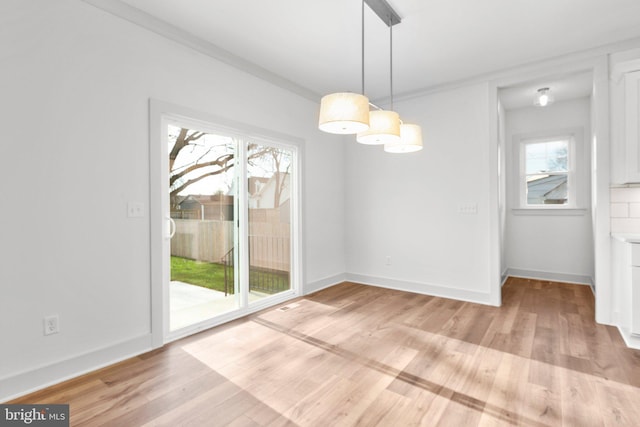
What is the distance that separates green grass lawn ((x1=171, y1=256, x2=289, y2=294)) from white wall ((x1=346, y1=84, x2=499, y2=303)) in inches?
59.3

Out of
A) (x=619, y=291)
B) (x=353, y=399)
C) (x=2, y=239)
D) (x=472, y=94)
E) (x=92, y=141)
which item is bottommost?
(x=353, y=399)

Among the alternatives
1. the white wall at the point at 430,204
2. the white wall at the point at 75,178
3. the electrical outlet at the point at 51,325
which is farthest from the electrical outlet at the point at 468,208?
the electrical outlet at the point at 51,325

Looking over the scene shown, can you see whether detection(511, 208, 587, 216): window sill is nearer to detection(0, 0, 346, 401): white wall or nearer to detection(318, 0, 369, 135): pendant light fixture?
detection(318, 0, 369, 135): pendant light fixture

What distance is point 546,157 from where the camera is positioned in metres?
5.05

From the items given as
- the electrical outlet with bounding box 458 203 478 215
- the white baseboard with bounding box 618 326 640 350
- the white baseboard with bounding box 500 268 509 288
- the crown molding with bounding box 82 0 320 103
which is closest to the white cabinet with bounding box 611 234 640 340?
the white baseboard with bounding box 618 326 640 350

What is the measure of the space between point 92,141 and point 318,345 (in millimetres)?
2338

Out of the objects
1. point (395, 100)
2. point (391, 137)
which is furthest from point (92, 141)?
point (395, 100)

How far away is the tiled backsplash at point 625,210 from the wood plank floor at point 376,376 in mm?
992

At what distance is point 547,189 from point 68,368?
20.2ft

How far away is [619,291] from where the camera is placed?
3.02m

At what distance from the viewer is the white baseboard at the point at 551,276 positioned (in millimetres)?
4719

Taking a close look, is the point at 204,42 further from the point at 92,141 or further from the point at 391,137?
the point at 391,137

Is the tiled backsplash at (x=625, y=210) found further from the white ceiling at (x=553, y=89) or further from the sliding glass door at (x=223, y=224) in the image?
the sliding glass door at (x=223, y=224)

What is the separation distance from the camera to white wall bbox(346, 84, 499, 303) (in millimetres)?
3912
